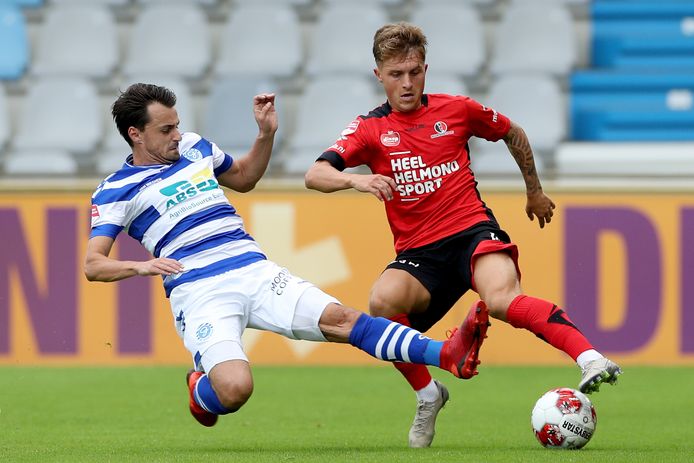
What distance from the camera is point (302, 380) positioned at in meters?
10.5

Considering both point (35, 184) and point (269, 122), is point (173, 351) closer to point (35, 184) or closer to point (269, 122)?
point (35, 184)

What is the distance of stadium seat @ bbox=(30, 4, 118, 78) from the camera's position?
572 inches

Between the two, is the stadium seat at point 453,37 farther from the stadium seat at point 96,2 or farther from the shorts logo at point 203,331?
the shorts logo at point 203,331

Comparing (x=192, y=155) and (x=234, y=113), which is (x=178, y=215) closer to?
(x=192, y=155)

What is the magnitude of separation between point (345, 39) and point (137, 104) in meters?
7.97

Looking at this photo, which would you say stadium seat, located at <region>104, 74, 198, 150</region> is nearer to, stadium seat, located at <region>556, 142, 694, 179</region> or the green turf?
the green turf

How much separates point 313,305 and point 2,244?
18.5 feet

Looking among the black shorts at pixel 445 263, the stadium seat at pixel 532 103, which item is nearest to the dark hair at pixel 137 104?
the black shorts at pixel 445 263

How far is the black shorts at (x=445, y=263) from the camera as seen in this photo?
267 inches

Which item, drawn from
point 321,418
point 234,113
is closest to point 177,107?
point 234,113

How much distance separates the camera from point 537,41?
568 inches

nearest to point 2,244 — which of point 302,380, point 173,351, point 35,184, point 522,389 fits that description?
point 35,184

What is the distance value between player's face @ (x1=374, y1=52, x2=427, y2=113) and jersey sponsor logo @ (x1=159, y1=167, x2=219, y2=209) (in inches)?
39.2

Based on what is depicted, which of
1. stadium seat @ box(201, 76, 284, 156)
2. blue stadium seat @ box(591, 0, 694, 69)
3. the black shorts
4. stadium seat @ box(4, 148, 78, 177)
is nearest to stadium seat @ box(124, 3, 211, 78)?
stadium seat @ box(201, 76, 284, 156)
